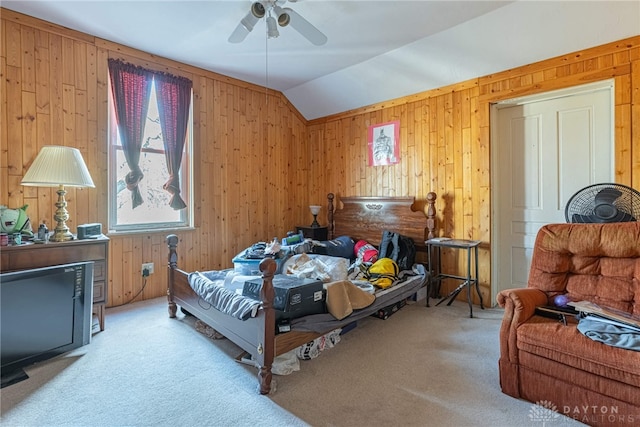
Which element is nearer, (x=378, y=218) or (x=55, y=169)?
(x=55, y=169)

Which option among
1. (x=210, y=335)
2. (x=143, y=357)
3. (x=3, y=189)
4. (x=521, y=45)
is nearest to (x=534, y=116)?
(x=521, y=45)

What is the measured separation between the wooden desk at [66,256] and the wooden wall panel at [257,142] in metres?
0.73

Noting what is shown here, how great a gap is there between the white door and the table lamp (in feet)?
13.2

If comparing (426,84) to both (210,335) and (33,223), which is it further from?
(33,223)

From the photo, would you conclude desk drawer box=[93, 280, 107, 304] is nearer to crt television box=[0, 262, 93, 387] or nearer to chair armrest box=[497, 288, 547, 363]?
crt television box=[0, 262, 93, 387]

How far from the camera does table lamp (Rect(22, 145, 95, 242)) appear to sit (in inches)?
98.7

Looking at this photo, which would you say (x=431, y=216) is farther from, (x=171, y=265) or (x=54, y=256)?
(x=54, y=256)

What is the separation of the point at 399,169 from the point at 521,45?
1.78 metres

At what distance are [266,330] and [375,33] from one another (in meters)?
2.93

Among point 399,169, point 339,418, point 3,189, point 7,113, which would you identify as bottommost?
point 339,418

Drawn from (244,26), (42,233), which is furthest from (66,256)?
(244,26)

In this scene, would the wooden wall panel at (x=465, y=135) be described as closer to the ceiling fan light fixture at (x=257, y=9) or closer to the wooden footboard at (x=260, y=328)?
the ceiling fan light fixture at (x=257, y=9)

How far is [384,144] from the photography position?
4.31 meters

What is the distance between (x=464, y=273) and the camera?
364cm
